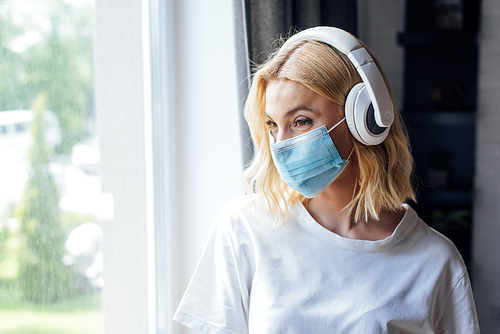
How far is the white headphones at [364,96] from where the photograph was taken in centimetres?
79

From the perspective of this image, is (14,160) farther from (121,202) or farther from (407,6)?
(407,6)

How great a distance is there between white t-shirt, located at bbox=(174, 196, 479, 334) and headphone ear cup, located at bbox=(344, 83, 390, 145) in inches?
9.7

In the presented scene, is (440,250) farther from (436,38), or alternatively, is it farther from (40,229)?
(436,38)

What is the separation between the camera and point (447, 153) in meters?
2.47

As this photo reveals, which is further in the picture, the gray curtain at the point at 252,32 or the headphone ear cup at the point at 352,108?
the gray curtain at the point at 252,32

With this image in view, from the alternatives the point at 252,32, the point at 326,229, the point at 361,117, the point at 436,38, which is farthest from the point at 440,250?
the point at 436,38

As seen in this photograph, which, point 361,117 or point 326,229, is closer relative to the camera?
point 361,117

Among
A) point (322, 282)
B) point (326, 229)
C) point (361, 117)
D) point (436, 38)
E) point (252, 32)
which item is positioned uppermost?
point (436, 38)

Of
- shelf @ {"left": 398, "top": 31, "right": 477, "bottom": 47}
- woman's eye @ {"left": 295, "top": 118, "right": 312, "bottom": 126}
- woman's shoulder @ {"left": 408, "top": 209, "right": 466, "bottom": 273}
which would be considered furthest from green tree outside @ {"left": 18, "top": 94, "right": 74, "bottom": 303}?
shelf @ {"left": 398, "top": 31, "right": 477, "bottom": 47}

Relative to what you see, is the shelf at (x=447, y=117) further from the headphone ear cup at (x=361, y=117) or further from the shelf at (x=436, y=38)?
the headphone ear cup at (x=361, y=117)

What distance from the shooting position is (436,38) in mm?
2213

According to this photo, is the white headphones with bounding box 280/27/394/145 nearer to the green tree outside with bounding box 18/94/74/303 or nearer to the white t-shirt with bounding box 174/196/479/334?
the white t-shirt with bounding box 174/196/479/334

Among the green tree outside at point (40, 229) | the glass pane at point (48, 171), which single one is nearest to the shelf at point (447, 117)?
the glass pane at point (48, 171)

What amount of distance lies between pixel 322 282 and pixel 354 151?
322mm
